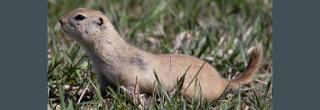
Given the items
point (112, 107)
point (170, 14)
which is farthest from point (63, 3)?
point (112, 107)

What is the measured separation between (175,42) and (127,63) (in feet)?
5.87

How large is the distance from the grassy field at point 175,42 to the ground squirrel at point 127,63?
121 mm

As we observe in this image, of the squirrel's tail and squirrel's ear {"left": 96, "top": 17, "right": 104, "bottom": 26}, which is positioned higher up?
squirrel's ear {"left": 96, "top": 17, "right": 104, "bottom": 26}

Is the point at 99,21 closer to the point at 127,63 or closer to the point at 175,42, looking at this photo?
the point at 127,63

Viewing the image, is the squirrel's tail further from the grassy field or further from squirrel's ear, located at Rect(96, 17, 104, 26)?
squirrel's ear, located at Rect(96, 17, 104, 26)

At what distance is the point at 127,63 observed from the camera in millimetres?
5746

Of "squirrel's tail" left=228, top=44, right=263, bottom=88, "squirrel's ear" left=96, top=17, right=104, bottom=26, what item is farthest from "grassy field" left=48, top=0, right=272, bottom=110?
"squirrel's ear" left=96, top=17, right=104, bottom=26

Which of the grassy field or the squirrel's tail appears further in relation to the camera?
the squirrel's tail

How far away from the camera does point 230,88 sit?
20.0ft

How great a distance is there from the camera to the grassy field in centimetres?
553

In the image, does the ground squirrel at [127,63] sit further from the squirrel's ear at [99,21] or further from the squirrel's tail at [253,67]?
the squirrel's tail at [253,67]

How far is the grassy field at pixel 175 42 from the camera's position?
18.1 feet

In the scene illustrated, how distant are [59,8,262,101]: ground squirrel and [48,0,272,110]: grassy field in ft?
0.40

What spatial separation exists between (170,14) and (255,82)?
1926 mm
